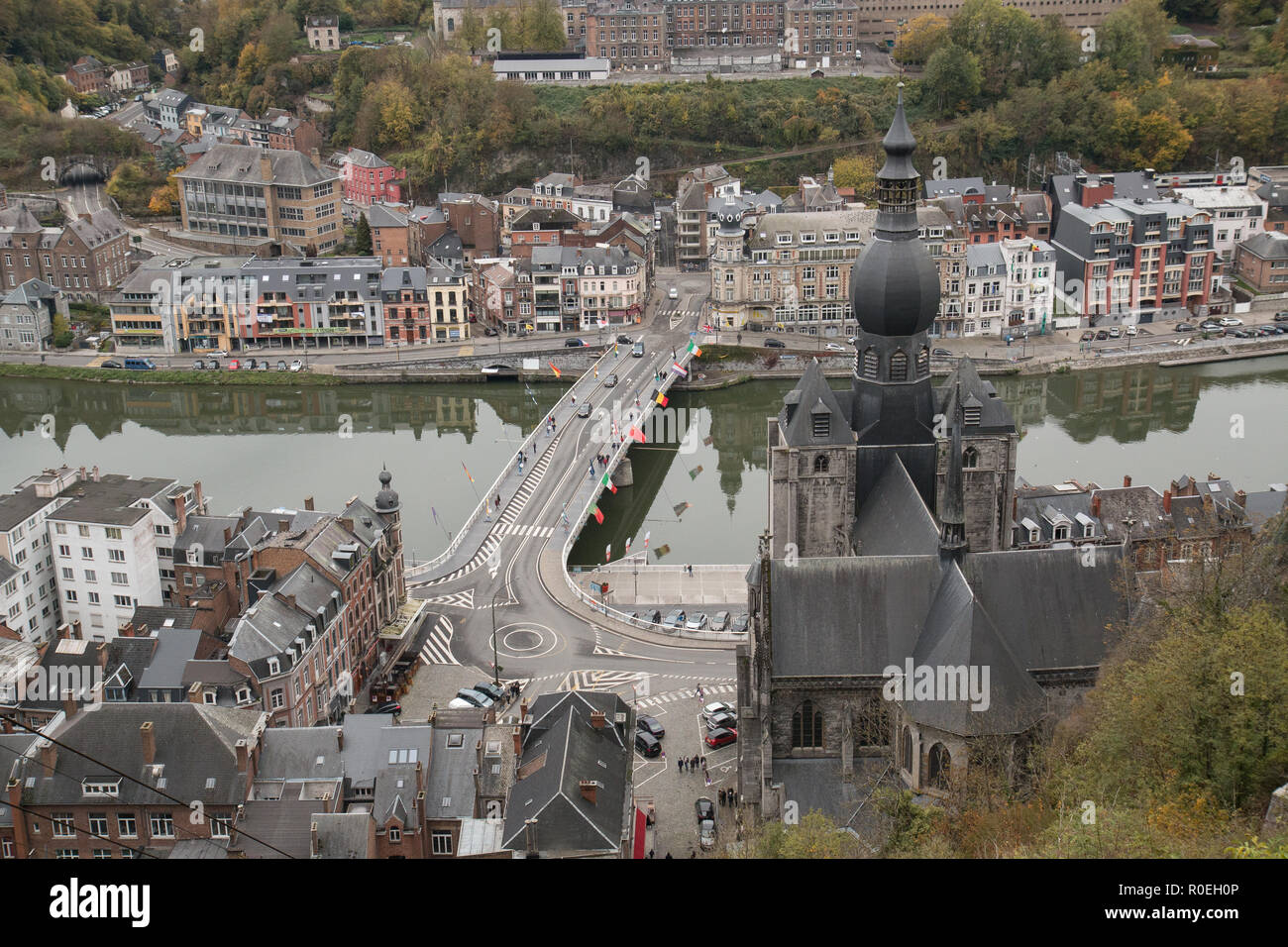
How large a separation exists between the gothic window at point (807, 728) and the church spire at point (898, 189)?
12859 mm

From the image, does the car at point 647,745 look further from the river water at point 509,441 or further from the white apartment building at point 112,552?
the white apartment building at point 112,552

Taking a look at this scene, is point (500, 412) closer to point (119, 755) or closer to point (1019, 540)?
point (1019, 540)

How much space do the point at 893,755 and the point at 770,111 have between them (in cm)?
7858

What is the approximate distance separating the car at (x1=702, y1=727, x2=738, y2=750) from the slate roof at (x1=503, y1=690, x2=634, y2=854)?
3.82m

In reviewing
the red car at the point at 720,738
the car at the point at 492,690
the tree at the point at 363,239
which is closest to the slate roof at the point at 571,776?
the red car at the point at 720,738

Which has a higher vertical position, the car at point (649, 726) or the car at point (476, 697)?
the car at point (649, 726)

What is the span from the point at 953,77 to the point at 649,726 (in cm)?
7817

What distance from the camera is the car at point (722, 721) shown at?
3728cm

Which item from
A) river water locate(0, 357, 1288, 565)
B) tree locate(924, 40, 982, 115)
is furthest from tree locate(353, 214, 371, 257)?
tree locate(924, 40, 982, 115)

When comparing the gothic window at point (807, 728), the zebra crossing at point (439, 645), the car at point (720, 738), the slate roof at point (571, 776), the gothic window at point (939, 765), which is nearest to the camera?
the gothic window at point (939, 765)

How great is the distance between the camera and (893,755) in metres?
29.9

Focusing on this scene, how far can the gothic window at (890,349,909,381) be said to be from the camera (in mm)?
36156

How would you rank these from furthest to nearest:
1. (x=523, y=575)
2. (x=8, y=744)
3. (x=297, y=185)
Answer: (x=297, y=185)
(x=523, y=575)
(x=8, y=744)

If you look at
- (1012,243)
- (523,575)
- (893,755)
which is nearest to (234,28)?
(1012,243)
